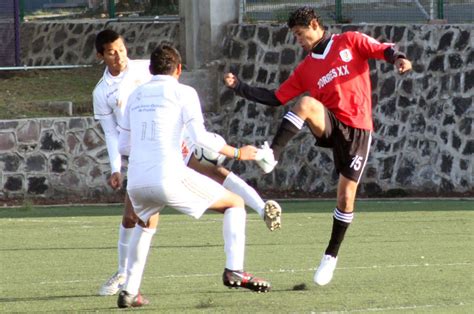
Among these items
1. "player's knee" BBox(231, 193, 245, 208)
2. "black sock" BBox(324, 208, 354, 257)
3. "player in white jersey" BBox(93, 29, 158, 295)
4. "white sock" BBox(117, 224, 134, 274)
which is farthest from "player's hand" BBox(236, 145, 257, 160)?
"black sock" BBox(324, 208, 354, 257)

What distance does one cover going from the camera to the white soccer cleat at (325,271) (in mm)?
10055

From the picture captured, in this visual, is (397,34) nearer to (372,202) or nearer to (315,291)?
(372,202)

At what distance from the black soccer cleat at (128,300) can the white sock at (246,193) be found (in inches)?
53.4

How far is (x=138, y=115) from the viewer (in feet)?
29.7

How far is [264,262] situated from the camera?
1187cm

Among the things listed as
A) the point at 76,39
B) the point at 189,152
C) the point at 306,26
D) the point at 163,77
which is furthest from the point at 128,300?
the point at 76,39

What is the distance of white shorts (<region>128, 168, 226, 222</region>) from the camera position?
352 inches

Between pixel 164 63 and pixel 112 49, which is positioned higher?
pixel 164 63

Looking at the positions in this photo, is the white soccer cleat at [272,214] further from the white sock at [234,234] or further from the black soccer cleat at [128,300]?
the black soccer cleat at [128,300]

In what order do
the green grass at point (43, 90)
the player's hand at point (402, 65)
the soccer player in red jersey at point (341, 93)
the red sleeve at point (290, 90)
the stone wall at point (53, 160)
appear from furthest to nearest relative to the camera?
the green grass at point (43, 90)
the stone wall at point (53, 160)
the red sleeve at point (290, 90)
the soccer player in red jersey at point (341, 93)
the player's hand at point (402, 65)

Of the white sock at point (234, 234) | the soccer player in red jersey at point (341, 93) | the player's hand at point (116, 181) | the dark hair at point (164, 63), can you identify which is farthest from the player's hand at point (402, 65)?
the player's hand at point (116, 181)

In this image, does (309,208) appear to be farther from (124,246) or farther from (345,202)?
(124,246)

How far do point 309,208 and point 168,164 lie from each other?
893 cm

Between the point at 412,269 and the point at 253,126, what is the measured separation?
10.3 m
